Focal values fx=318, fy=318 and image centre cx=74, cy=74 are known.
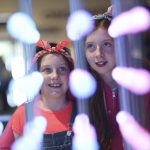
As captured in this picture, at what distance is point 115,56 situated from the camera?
776 millimetres

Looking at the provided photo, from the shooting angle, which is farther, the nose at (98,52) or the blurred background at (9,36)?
the blurred background at (9,36)

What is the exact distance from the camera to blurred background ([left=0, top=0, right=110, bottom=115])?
109 cm

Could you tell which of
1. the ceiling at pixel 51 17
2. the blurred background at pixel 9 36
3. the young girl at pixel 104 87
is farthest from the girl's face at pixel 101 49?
the ceiling at pixel 51 17

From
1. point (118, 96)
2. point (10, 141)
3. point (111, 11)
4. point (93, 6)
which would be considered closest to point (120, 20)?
point (111, 11)

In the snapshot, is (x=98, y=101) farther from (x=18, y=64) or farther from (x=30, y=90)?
(x=18, y=64)

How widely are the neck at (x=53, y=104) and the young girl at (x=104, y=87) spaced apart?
84 millimetres

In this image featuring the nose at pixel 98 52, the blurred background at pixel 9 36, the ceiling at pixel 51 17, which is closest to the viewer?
the nose at pixel 98 52

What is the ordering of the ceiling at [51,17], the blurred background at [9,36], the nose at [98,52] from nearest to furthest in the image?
the nose at [98,52]
the blurred background at [9,36]
the ceiling at [51,17]

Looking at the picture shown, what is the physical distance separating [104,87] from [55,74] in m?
0.13

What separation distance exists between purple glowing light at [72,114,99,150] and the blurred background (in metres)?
0.28

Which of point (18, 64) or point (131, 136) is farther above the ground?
point (18, 64)

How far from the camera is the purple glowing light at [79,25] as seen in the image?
0.79m

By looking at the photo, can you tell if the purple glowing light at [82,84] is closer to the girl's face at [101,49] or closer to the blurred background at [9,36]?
the girl's face at [101,49]

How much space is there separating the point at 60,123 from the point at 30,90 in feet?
0.40
